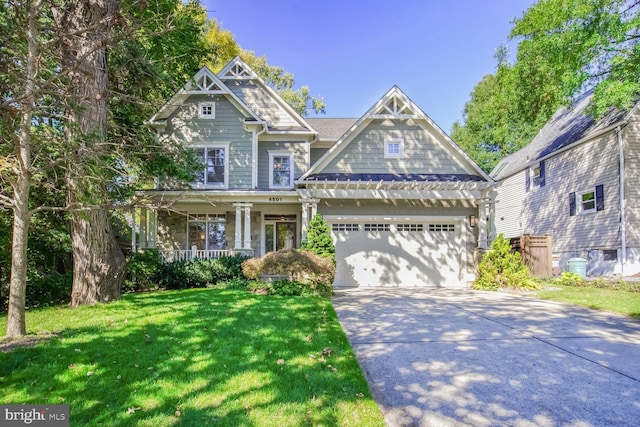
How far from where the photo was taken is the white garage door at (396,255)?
11.9 metres

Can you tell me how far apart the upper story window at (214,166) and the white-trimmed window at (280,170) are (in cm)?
170

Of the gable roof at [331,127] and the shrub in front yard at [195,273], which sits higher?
the gable roof at [331,127]

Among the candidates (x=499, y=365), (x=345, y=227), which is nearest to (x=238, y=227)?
(x=345, y=227)

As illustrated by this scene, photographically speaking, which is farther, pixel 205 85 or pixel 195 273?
pixel 205 85

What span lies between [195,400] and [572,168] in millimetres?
17679

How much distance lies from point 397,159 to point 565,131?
10.3 meters

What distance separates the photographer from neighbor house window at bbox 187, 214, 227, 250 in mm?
13961

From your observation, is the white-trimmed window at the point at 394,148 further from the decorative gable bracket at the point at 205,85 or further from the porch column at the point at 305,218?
the decorative gable bracket at the point at 205,85

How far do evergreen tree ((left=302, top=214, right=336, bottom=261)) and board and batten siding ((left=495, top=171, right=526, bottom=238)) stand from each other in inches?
487

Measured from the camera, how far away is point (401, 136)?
12727mm

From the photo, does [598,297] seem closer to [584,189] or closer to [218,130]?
[584,189]

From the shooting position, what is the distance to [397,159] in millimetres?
12656

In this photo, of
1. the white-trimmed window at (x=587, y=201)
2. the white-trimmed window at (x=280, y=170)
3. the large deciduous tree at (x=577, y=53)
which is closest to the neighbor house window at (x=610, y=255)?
the white-trimmed window at (x=587, y=201)

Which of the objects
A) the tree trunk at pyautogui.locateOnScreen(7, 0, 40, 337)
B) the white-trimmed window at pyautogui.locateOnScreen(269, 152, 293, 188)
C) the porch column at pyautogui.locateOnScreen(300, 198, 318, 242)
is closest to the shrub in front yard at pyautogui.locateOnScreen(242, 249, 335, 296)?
the porch column at pyautogui.locateOnScreen(300, 198, 318, 242)
